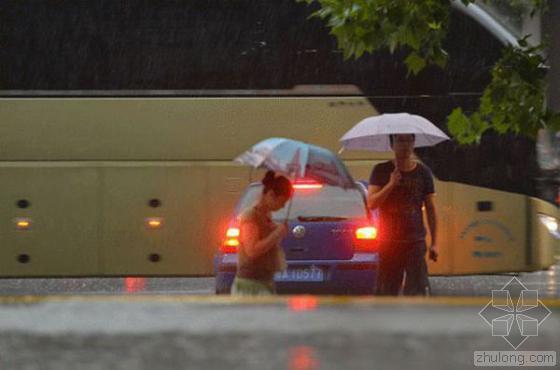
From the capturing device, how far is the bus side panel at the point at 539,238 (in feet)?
46.7

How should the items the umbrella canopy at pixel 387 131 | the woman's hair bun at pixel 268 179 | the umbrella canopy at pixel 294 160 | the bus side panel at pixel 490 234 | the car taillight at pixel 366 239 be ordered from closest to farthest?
1. the woman's hair bun at pixel 268 179
2. the umbrella canopy at pixel 294 160
3. the umbrella canopy at pixel 387 131
4. the car taillight at pixel 366 239
5. the bus side panel at pixel 490 234

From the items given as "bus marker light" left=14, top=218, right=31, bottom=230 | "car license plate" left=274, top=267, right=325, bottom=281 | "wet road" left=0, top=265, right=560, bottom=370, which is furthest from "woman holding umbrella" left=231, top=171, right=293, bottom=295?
"bus marker light" left=14, top=218, right=31, bottom=230

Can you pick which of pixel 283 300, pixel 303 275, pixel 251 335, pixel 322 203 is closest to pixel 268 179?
pixel 283 300

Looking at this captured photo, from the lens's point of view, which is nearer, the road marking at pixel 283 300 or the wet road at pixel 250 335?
the wet road at pixel 250 335

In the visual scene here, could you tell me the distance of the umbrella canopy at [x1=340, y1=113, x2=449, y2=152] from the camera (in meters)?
10.3

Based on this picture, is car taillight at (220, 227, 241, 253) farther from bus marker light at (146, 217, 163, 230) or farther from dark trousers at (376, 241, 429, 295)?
bus marker light at (146, 217, 163, 230)

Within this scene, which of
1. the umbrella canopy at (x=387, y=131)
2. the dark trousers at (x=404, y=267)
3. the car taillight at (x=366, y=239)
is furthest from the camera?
the car taillight at (x=366, y=239)

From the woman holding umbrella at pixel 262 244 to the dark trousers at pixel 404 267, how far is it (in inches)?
80.3

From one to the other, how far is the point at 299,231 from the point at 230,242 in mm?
710

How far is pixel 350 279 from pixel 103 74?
4572 mm

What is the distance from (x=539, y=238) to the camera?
1427cm

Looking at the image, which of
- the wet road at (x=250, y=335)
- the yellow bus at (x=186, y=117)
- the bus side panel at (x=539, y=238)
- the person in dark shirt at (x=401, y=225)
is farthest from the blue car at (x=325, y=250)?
the wet road at (x=250, y=335)

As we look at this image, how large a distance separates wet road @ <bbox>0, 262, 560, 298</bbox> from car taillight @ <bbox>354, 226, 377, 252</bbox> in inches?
170

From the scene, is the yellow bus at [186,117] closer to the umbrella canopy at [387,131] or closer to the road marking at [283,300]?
the umbrella canopy at [387,131]
